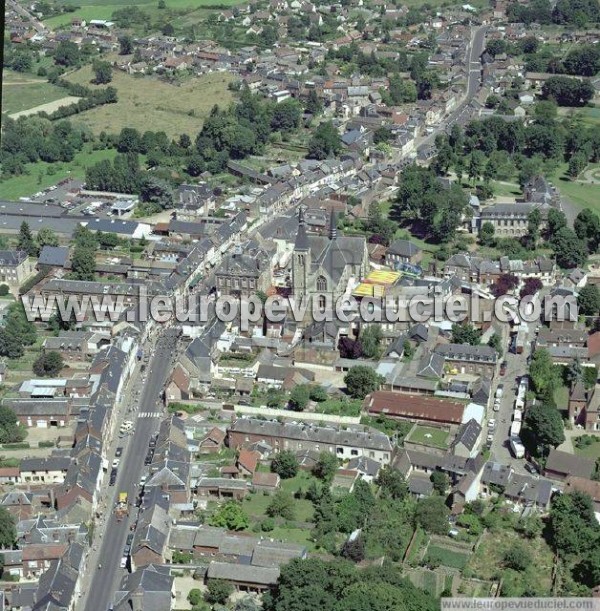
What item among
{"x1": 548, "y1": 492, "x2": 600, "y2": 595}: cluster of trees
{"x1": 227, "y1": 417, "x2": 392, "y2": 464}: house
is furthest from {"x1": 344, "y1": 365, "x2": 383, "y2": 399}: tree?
{"x1": 548, "y1": 492, "x2": 600, "y2": 595}: cluster of trees

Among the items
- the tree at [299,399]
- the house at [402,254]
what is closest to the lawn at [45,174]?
the house at [402,254]

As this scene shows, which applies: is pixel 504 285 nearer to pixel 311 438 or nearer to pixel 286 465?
pixel 311 438

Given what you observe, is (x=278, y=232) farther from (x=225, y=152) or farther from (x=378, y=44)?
(x=378, y=44)

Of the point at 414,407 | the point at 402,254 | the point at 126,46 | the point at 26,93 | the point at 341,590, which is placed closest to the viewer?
the point at 341,590

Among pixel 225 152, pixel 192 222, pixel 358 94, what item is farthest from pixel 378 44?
pixel 192 222

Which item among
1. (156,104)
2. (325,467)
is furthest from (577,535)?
(156,104)

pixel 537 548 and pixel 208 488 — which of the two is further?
pixel 208 488
